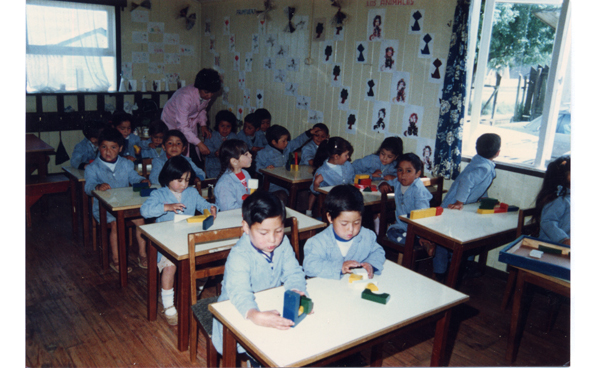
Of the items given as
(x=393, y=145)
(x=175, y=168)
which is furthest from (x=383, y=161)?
(x=175, y=168)

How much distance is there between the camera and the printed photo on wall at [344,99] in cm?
480

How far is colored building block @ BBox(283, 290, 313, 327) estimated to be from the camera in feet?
4.94

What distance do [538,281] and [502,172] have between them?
1.67m

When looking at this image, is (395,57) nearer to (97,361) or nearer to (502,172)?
(502,172)

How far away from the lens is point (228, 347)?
1604 mm

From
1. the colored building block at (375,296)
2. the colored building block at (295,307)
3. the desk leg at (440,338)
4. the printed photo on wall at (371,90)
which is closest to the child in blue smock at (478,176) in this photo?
the printed photo on wall at (371,90)

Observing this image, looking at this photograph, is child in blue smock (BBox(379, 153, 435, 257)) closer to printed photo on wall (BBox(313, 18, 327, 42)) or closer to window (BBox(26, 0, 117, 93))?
printed photo on wall (BBox(313, 18, 327, 42))

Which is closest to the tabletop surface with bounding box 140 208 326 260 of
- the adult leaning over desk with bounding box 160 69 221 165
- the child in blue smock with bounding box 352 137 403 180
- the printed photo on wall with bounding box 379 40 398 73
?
the child in blue smock with bounding box 352 137 403 180

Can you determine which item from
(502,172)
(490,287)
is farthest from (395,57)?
(490,287)

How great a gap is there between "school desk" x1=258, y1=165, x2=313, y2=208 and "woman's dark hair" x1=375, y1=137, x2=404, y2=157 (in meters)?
0.73

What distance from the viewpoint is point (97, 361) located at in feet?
7.71

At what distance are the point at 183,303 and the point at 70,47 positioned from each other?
4723mm

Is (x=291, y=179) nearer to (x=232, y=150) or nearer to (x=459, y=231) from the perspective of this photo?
(x=232, y=150)

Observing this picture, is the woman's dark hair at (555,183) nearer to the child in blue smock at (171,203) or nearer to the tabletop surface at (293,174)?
the tabletop surface at (293,174)
